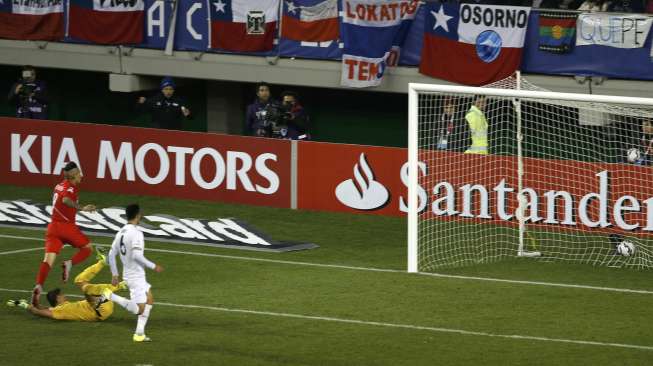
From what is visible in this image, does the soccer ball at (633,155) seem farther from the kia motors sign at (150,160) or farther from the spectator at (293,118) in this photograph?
the spectator at (293,118)

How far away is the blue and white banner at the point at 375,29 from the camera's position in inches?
1019

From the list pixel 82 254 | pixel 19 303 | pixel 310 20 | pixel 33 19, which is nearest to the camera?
pixel 19 303

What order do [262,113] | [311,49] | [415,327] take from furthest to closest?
[311,49] → [262,113] → [415,327]

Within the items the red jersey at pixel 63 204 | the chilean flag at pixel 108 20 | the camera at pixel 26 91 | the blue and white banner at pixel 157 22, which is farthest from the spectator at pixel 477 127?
the camera at pixel 26 91

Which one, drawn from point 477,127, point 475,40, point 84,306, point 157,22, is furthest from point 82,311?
point 157,22

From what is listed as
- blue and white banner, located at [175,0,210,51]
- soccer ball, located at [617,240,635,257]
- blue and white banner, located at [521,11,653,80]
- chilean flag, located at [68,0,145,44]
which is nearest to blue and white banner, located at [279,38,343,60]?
blue and white banner, located at [175,0,210,51]

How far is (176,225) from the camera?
74.4 feet

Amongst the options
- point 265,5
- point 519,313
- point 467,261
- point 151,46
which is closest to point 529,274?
point 467,261

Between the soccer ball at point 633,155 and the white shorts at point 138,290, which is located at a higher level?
the soccer ball at point 633,155

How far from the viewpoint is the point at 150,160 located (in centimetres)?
2514

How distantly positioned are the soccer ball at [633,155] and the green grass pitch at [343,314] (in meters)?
1.93

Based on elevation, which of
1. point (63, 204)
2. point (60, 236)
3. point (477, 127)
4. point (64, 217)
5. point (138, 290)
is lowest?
point (138, 290)

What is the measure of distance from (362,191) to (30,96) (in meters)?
7.74

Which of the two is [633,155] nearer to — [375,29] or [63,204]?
[375,29]
